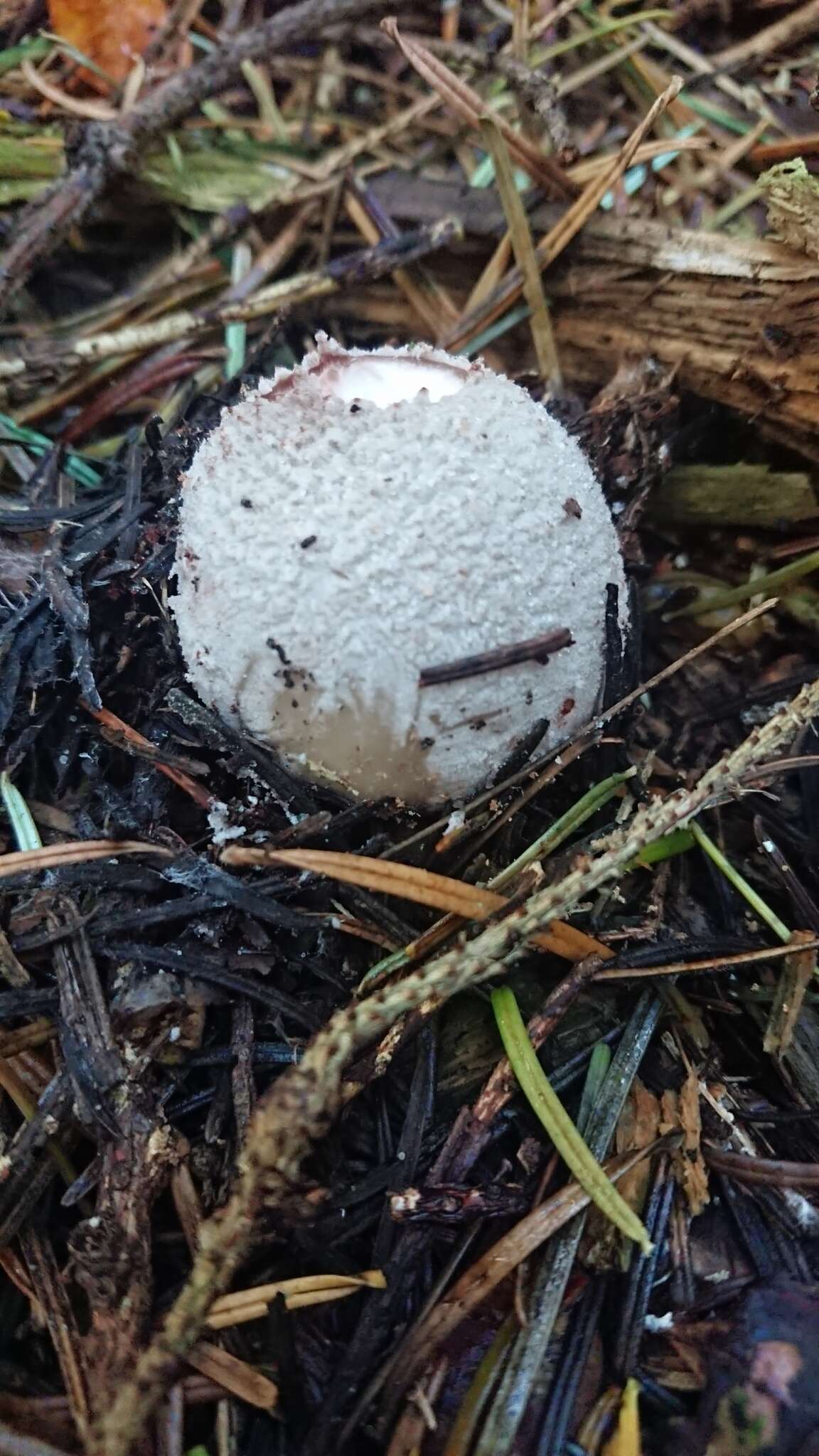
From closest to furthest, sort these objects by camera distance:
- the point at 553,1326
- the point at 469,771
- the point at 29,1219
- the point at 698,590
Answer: the point at 553,1326 < the point at 29,1219 < the point at 469,771 < the point at 698,590

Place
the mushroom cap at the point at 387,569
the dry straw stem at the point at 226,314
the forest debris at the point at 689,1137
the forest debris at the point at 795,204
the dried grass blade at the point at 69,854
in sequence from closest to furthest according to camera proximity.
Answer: the forest debris at the point at 689,1137 → the mushroom cap at the point at 387,569 → the dried grass blade at the point at 69,854 → the forest debris at the point at 795,204 → the dry straw stem at the point at 226,314

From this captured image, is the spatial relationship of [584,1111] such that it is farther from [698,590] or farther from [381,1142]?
[698,590]

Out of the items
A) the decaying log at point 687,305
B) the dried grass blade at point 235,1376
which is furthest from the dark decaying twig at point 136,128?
the dried grass blade at point 235,1376

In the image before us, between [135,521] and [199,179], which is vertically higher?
[199,179]

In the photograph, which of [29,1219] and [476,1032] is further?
[476,1032]

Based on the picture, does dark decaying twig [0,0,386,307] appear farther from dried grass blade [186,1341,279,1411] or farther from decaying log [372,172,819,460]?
dried grass blade [186,1341,279,1411]

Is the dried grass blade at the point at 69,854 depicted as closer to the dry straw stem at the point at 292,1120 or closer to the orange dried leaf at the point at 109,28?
the dry straw stem at the point at 292,1120

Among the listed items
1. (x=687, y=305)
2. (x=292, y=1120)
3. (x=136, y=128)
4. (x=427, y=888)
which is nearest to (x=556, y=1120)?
(x=427, y=888)

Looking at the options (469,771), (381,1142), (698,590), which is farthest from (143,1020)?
(698,590)
